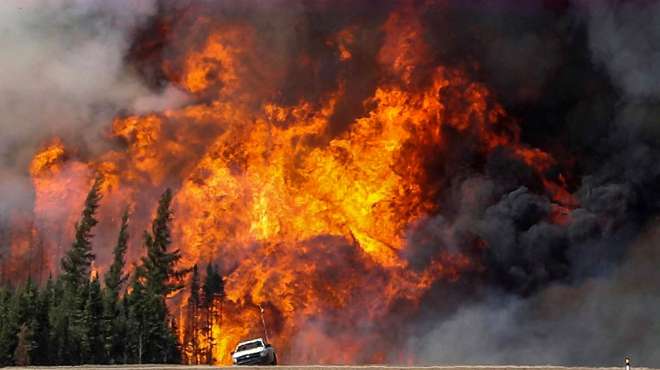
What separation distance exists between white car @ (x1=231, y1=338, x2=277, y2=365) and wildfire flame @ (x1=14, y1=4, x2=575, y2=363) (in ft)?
86.1

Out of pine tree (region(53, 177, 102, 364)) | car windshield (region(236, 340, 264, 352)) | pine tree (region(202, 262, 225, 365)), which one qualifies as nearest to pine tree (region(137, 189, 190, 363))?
pine tree (region(202, 262, 225, 365))

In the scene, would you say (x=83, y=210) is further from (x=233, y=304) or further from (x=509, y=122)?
(x=509, y=122)

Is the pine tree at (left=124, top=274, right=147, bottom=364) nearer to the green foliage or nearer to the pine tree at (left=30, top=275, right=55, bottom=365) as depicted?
the green foliage

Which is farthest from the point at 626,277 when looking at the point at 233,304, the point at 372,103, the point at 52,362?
Result: the point at 52,362

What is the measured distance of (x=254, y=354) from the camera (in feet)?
240

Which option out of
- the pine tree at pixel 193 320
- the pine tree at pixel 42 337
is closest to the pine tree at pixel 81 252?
the pine tree at pixel 42 337

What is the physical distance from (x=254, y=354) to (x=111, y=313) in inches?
1055

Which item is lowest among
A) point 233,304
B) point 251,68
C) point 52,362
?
point 52,362

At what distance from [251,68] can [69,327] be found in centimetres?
4133

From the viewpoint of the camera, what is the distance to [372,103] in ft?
365

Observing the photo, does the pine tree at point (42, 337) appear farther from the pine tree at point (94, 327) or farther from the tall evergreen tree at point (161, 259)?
the tall evergreen tree at point (161, 259)

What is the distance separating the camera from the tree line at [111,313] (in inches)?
3447

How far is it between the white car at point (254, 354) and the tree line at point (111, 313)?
73.1ft

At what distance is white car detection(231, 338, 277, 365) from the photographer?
240 feet
